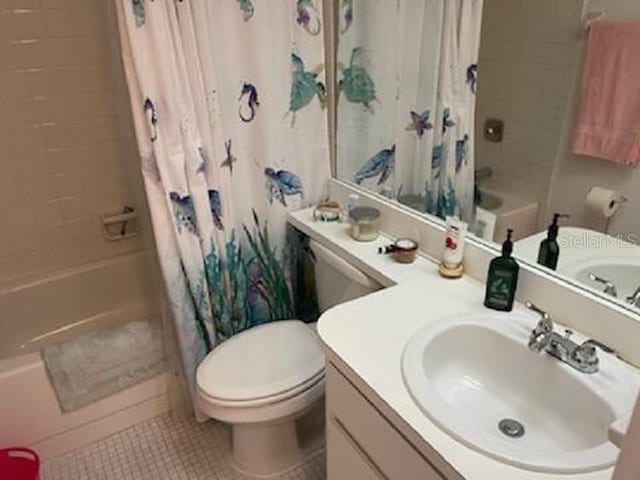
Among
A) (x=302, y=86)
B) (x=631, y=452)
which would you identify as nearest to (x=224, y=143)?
(x=302, y=86)

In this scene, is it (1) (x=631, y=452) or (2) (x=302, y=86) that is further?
(2) (x=302, y=86)

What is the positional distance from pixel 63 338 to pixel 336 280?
4.73 feet

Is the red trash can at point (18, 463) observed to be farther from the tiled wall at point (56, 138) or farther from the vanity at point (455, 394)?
the vanity at point (455, 394)

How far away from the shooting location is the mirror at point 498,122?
1064 mm

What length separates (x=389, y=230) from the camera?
1.62 meters

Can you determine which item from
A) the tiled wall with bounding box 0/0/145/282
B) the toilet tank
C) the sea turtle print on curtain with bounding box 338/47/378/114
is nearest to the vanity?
the toilet tank

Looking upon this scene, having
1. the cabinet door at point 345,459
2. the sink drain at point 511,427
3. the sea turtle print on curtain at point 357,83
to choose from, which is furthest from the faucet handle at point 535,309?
the sea turtle print on curtain at point 357,83

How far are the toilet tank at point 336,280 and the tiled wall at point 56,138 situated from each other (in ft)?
2.82

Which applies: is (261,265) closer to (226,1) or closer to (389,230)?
(389,230)

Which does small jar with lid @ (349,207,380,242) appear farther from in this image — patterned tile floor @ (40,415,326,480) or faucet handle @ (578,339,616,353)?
patterned tile floor @ (40,415,326,480)

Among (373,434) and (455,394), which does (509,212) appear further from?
(373,434)

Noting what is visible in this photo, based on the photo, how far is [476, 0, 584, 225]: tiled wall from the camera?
1098mm

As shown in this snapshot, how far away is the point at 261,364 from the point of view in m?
1.52

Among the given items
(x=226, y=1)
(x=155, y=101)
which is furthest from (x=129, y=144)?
(x=226, y=1)
